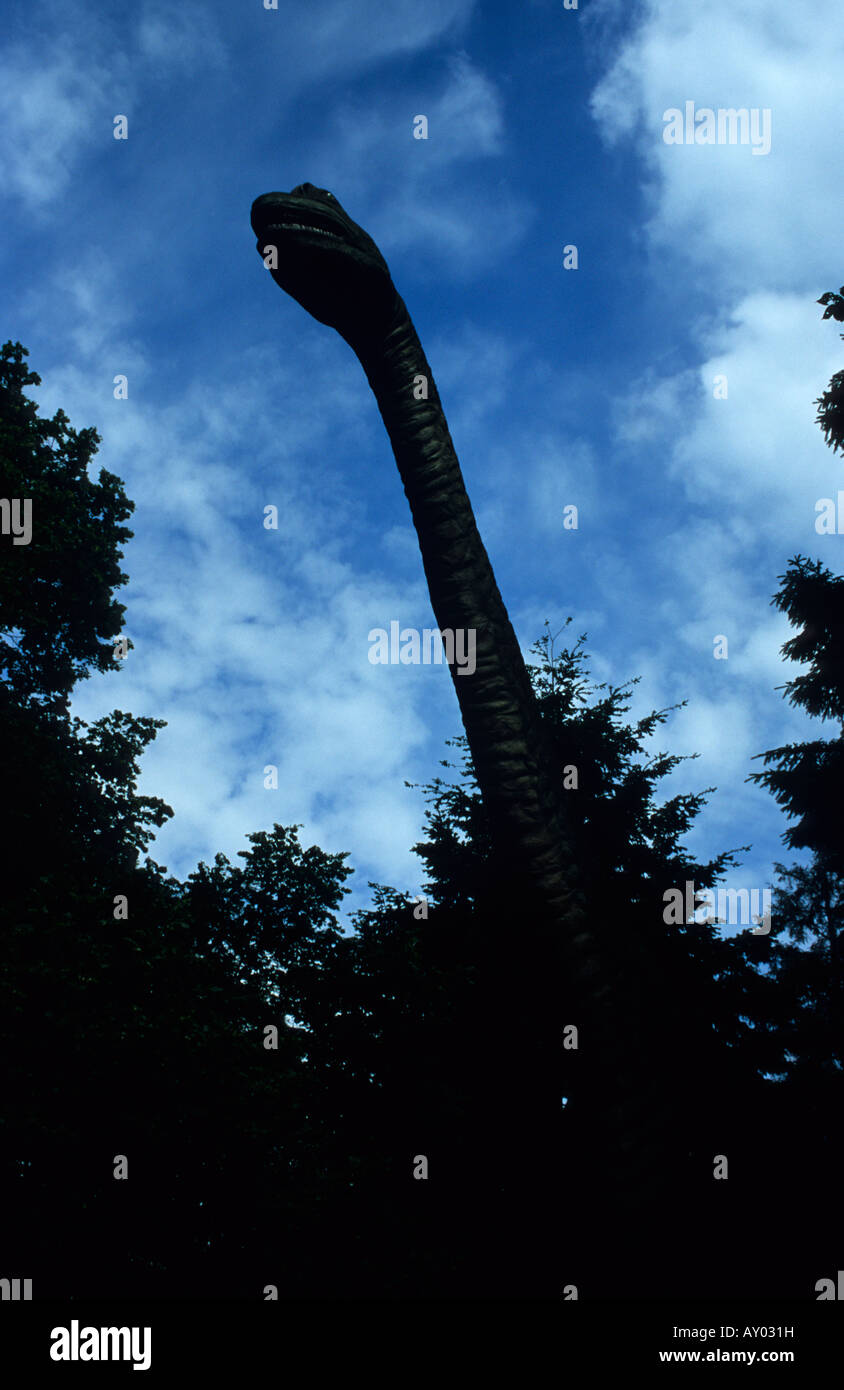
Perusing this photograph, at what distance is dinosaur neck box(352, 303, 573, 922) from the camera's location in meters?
3.09

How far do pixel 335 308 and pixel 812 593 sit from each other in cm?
1270

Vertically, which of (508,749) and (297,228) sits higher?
(297,228)

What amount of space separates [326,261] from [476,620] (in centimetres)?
168

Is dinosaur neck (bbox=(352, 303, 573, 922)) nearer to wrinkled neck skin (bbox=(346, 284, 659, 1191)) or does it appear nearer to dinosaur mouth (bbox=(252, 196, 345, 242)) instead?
wrinkled neck skin (bbox=(346, 284, 659, 1191))

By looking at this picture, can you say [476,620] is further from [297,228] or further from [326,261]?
[297,228]

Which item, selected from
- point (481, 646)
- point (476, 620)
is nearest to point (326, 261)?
point (476, 620)

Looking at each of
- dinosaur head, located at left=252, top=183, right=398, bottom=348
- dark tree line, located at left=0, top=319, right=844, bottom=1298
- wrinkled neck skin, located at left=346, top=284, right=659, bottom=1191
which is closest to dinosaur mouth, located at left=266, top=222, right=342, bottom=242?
dinosaur head, located at left=252, top=183, right=398, bottom=348

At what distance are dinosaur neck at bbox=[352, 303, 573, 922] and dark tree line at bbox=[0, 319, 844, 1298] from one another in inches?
13.5

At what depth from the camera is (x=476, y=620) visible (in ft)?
10.8

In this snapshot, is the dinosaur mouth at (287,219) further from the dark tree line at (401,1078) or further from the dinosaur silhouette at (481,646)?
the dark tree line at (401,1078)

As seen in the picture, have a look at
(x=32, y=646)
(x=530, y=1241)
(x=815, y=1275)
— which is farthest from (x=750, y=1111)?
(x=32, y=646)

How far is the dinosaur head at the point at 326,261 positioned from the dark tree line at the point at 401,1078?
2.57 m
